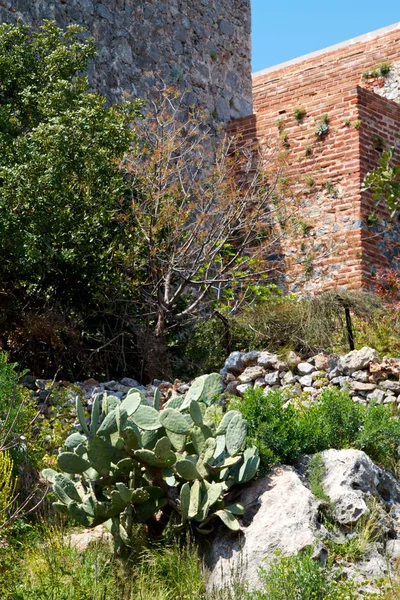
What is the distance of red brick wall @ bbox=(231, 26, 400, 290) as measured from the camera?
12.8 meters

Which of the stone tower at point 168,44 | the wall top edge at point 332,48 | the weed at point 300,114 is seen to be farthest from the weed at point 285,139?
the wall top edge at point 332,48

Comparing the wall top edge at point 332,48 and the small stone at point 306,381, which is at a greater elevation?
the wall top edge at point 332,48

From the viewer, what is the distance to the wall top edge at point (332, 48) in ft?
54.0

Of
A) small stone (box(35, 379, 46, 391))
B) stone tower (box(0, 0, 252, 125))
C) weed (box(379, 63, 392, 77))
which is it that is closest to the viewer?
small stone (box(35, 379, 46, 391))

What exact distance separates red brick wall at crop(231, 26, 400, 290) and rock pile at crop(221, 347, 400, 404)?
334 centimetres

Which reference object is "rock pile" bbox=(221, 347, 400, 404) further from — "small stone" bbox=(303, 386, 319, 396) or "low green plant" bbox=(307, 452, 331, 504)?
"low green plant" bbox=(307, 452, 331, 504)

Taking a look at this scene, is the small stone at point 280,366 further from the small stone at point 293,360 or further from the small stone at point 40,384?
the small stone at point 40,384

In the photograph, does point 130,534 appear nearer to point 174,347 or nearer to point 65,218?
point 65,218

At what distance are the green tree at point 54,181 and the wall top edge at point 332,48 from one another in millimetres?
7754

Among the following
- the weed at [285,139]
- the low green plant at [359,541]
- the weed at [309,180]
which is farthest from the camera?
the weed at [285,139]

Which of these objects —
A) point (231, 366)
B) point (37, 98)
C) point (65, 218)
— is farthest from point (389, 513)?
point (37, 98)

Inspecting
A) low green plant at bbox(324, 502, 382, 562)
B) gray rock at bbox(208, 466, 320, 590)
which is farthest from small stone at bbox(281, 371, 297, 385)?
low green plant at bbox(324, 502, 382, 562)

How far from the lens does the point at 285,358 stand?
9.14 meters

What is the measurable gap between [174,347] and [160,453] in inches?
174
